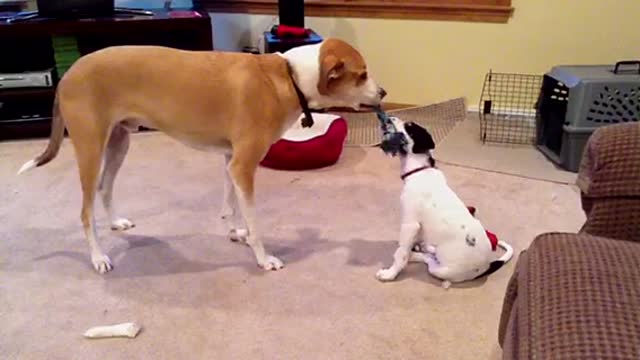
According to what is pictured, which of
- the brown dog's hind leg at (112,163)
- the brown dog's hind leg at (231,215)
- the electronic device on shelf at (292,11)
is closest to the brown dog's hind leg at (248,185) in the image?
the brown dog's hind leg at (231,215)

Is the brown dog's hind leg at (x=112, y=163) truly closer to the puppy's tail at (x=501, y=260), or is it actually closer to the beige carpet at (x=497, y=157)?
the puppy's tail at (x=501, y=260)

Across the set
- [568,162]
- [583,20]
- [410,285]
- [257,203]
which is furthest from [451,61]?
[410,285]

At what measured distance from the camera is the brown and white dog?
1840 mm

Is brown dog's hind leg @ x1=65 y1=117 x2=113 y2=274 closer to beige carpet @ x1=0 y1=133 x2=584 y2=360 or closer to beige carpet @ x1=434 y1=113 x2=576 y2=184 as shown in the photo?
beige carpet @ x1=0 y1=133 x2=584 y2=360

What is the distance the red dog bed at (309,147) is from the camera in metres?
2.78

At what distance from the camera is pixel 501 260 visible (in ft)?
6.34

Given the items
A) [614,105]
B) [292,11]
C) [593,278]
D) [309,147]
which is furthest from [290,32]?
[593,278]

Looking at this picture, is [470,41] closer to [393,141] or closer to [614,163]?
[393,141]

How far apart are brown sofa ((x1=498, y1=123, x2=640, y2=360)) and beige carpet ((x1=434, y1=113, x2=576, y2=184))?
61.4 inches

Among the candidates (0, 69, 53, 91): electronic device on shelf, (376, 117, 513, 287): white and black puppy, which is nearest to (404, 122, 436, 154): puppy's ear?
(376, 117, 513, 287): white and black puppy

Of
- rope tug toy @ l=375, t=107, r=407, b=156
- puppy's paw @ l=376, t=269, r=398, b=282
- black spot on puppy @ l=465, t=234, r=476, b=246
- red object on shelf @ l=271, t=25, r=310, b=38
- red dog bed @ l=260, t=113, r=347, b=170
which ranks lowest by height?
puppy's paw @ l=376, t=269, r=398, b=282

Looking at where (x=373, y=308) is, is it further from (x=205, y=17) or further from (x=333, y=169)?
(x=205, y=17)

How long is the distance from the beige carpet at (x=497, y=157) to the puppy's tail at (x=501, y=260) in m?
0.80

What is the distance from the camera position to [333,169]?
2854 millimetres
